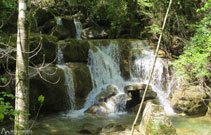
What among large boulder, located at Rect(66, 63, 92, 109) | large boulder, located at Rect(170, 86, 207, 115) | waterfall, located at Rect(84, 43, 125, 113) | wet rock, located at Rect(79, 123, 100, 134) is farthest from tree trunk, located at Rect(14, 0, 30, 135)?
large boulder, located at Rect(170, 86, 207, 115)

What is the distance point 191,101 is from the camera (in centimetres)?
827

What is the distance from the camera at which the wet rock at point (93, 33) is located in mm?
13086

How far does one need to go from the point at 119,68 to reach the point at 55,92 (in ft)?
12.7

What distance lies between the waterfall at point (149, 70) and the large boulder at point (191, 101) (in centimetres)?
76

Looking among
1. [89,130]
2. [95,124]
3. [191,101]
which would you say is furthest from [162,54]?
[89,130]

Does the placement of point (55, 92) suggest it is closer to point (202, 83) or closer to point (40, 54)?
point (40, 54)

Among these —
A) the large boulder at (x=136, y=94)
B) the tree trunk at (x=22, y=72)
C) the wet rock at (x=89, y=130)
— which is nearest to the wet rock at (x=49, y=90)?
the wet rock at (x=89, y=130)

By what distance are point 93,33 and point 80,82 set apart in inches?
180

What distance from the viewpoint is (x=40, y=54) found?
8898 mm

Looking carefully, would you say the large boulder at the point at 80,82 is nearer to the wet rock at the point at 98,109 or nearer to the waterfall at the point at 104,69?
the waterfall at the point at 104,69

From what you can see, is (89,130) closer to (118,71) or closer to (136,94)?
(136,94)

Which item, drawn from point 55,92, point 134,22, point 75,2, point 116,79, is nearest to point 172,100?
point 116,79

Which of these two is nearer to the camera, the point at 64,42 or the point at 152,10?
the point at 64,42

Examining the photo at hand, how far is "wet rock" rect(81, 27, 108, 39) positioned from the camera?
13.1 meters
